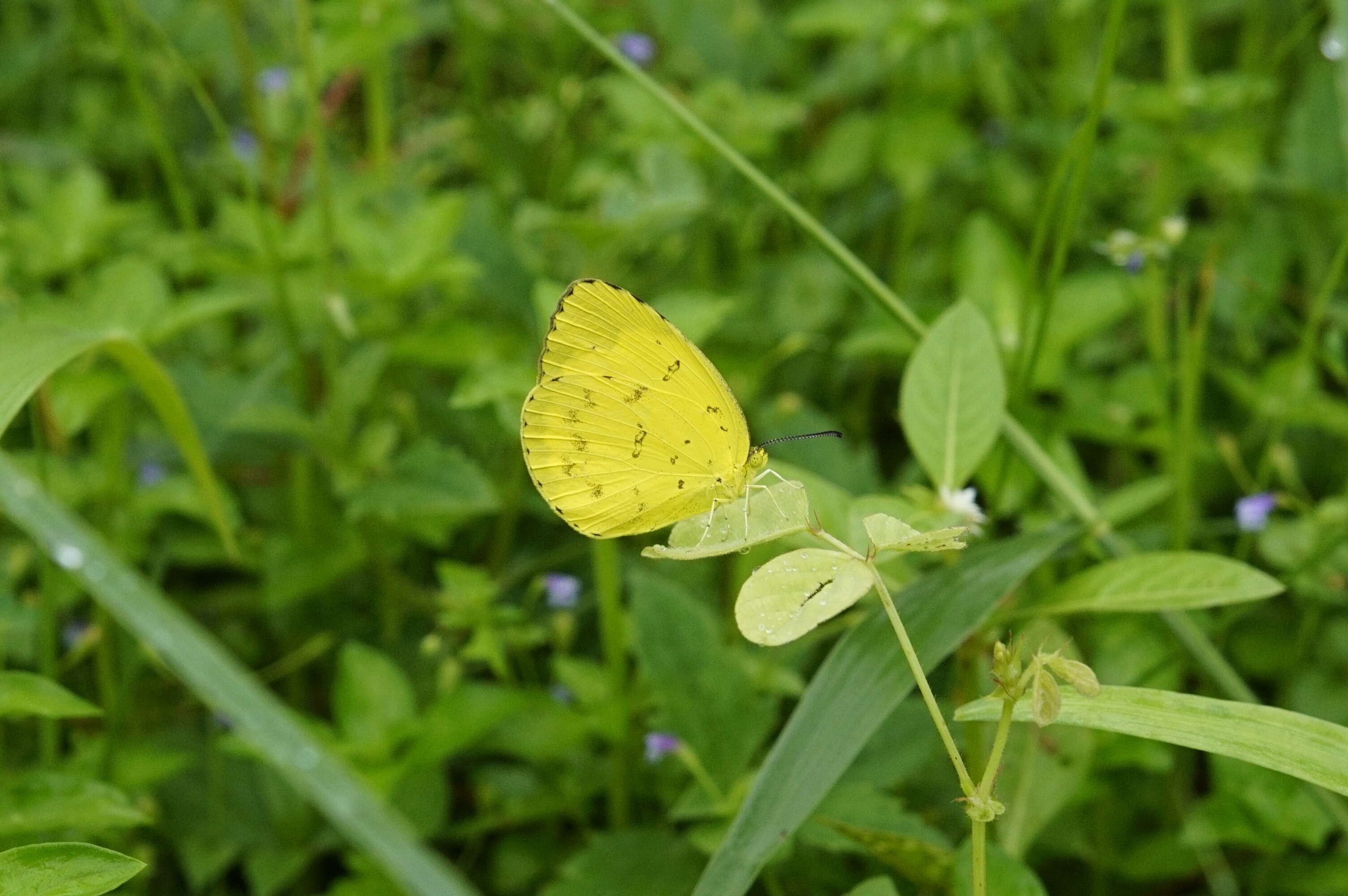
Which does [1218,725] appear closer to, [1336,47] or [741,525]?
[741,525]

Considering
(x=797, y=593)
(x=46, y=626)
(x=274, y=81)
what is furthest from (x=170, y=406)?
(x=274, y=81)

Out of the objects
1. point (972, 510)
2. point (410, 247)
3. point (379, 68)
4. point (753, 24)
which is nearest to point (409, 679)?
point (410, 247)

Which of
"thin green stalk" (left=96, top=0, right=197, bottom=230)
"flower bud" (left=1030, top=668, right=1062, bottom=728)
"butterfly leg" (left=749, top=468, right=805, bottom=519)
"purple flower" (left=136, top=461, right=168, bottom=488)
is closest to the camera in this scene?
"flower bud" (left=1030, top=668, right=1062, bottom=728)

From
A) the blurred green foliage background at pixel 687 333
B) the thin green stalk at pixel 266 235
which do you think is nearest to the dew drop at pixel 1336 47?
the blurred green foliage background at pixel 687 333

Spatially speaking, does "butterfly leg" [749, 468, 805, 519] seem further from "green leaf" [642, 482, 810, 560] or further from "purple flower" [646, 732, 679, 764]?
"purple flower" [646, 732, 679, 764]

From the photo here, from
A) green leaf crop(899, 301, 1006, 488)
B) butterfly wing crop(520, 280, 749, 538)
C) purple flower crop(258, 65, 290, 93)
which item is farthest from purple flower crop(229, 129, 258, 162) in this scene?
green leaf crop(899, 301, 1006, 488)

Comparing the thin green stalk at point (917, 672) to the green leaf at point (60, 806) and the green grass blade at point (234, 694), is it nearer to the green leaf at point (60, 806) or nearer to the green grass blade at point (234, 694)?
the green grass blade at point (234, 694)
